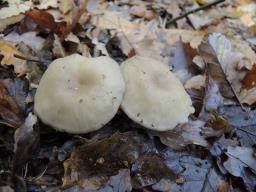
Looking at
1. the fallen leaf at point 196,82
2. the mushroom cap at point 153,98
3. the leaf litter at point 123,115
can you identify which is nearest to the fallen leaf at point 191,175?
the leaf litter at point 123,115

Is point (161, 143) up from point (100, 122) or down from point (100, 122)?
down

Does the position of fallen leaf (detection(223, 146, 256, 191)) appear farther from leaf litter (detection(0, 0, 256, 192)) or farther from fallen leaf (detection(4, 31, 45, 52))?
fallen leaf (detection(4, 31, 45, 52))

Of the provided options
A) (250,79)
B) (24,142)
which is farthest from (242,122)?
(24,142)

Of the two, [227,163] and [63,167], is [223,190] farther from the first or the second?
[63,167]

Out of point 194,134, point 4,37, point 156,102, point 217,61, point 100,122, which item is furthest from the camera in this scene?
point 217,61

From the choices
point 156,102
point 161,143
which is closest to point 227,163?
point 161,143

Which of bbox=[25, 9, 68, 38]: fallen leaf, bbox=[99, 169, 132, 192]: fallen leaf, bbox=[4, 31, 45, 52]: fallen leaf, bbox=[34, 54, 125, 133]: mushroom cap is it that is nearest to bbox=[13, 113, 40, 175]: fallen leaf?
bbox=[34, 54, 125, 133]: mushroom cap
